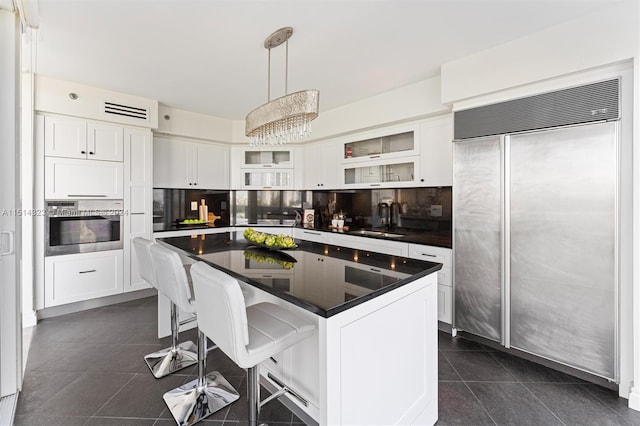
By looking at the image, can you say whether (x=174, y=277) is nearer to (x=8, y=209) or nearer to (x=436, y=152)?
(x=8, y=209)

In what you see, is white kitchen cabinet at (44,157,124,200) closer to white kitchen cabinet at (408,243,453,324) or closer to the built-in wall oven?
the built-in wall oven

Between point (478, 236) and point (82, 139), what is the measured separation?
431 cm

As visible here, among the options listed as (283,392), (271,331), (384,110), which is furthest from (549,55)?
(283,392)

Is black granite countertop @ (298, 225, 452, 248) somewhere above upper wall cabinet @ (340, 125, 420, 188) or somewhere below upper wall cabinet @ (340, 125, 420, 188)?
below

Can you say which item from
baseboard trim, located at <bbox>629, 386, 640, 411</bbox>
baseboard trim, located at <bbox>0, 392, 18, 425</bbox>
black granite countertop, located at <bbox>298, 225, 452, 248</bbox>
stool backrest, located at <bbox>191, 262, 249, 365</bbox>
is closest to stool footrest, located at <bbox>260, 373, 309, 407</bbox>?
stool backrest, located at <bbox>191, 262, 249, 365</bbox>

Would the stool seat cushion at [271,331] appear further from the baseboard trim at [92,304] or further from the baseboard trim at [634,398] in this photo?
the baseboard trim at [92,304]

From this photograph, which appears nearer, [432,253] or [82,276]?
[432,253]

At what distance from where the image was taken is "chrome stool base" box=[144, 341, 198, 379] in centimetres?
221

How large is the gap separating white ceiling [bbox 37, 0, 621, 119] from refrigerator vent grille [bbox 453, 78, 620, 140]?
50cm

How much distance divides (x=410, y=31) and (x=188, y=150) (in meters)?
3.53

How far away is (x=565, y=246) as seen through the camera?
2139mm

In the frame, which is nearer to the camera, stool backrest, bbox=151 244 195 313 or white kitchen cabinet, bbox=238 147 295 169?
stool backrest, bbox=151 244 195 313

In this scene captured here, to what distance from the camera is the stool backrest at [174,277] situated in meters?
1.79

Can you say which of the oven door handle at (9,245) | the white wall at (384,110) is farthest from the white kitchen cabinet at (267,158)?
the oven door handle at (9,245)
